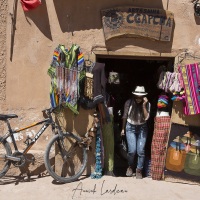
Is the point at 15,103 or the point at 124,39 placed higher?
the point at 124,39

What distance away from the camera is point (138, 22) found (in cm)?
636

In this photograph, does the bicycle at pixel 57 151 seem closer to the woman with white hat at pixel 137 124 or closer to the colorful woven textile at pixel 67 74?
the colorful woven textile at pixel 67 74

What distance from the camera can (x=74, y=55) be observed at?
20.6 feet

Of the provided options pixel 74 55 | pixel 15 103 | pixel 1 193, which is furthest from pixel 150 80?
pixel 1 193

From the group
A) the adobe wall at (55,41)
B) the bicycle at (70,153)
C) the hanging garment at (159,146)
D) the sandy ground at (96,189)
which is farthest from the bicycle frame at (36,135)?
the hanging garment at (159,146)

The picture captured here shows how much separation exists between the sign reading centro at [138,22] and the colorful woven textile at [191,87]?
67cm

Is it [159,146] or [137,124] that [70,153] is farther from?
[159,146]

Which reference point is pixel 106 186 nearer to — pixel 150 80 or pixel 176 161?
pixel 176 161

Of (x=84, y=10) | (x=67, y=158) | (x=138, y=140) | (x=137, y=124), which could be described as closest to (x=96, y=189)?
(x=67, y=158)

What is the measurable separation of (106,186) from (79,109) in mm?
1434

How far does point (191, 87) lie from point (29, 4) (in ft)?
10.3

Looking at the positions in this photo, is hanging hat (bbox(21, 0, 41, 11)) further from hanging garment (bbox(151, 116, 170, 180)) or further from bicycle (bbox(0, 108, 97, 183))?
hanging garment (bbox(151, 116, 170, 180))

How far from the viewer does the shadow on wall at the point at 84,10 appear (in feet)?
20.9

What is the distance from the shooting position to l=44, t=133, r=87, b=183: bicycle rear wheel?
21.1 feet
